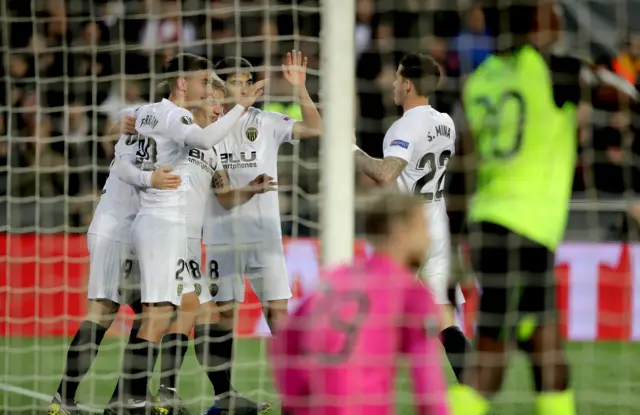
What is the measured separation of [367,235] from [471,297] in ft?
15.6

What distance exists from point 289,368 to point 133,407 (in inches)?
91.5

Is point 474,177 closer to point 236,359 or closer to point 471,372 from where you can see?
point 471,372

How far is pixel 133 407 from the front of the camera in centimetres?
484

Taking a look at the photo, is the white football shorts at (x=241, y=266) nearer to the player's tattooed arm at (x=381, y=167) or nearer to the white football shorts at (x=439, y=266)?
the white football shorts at (x=439, y=266)

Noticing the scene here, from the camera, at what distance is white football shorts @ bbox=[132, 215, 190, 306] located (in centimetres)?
491

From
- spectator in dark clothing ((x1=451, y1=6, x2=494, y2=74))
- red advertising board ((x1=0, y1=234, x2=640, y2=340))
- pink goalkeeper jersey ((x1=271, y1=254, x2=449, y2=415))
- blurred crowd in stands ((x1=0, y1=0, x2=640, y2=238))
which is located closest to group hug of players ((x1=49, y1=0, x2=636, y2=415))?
pink goalkeeper jersey ((x1=271, y1=254, x2=449, y2=415))

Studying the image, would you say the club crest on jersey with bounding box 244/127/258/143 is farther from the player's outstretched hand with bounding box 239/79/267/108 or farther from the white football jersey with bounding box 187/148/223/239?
the player's outstretched hand with bounding box 239/79/267/108

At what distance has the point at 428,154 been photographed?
5.23 metres

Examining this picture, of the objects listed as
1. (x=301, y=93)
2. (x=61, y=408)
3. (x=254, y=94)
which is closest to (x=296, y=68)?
(x=301, y=93)

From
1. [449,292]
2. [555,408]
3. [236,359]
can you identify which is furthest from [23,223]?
[555,408]

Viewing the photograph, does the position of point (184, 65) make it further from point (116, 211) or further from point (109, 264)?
point (109, 264)

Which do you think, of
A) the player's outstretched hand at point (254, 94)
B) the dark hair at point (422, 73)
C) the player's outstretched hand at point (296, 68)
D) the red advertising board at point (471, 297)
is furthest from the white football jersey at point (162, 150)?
the red advertising board at point (471, 297)

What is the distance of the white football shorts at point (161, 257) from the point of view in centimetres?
491

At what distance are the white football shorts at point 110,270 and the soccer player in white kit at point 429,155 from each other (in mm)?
1299
